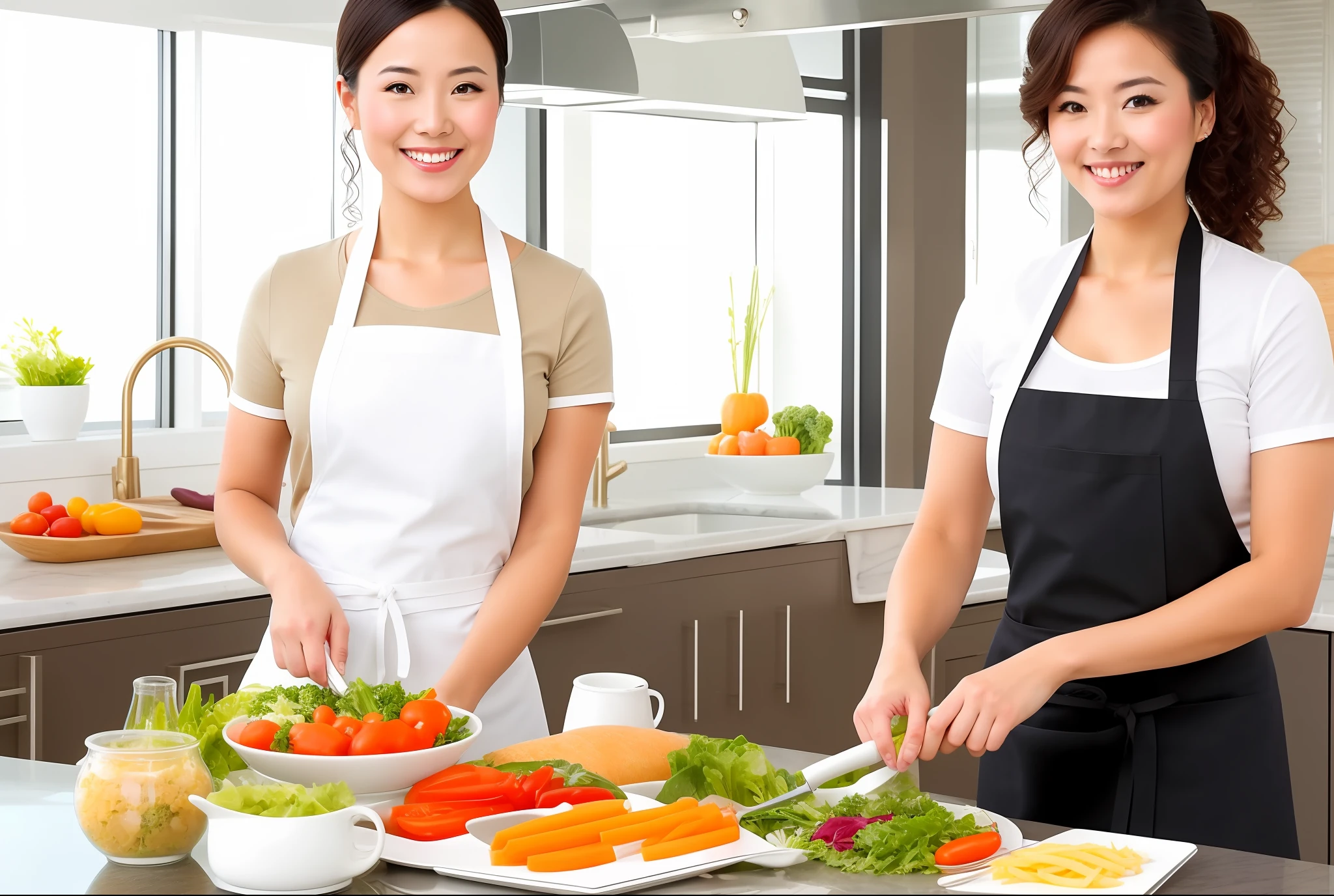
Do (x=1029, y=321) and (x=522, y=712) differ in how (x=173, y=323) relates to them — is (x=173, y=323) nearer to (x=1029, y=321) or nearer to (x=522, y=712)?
(x=522, y=712)

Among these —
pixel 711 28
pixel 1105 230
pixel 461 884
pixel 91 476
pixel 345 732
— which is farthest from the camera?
pixel 91 476

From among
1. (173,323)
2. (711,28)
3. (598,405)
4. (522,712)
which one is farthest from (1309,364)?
(173,323)

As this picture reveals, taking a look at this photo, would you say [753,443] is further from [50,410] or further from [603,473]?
[50,410]

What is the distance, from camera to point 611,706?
4.49 feet

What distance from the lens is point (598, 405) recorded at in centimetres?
171

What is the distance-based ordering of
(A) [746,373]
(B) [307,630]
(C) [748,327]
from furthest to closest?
1. (C) [748,327]
2. (A) [746,373]
3. (B) [307,630]

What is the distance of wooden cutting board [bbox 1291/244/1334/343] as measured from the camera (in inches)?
143

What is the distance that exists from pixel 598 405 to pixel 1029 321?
Result: 51 cm

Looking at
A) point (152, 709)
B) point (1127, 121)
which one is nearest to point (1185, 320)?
point (1127, 121)

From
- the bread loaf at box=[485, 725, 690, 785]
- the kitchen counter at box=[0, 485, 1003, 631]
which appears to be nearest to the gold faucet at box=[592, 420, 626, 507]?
the kitchen counter at box=[0, 485, 1003, 631]

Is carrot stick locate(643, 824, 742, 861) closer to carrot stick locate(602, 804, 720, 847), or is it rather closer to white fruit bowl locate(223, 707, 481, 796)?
carrot stick locate(602, 804, 720, 847)

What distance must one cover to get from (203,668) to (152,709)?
49.0 inches

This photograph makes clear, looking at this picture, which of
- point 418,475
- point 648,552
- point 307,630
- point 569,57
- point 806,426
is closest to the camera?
point 307,630

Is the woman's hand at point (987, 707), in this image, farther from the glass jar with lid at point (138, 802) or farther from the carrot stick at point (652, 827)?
the glass jar with lid at point (138, 802)
